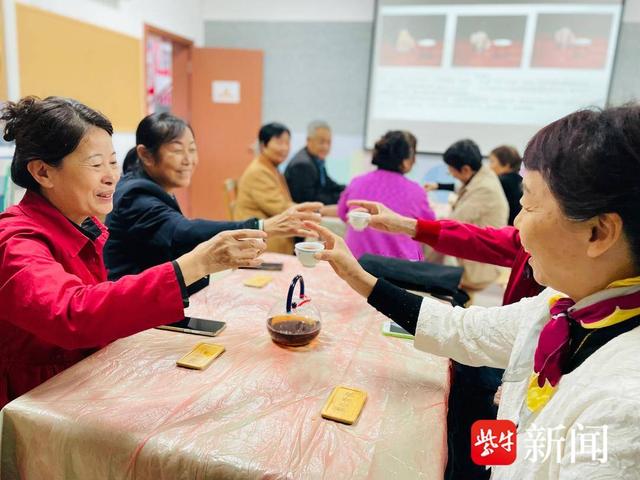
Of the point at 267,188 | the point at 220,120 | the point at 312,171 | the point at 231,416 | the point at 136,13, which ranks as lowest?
the point at 231,416

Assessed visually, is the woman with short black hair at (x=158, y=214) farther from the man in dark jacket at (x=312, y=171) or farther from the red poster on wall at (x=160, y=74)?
the red poster on wall at (x=160, y=74)

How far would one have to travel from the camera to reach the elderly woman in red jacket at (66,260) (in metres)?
0.99

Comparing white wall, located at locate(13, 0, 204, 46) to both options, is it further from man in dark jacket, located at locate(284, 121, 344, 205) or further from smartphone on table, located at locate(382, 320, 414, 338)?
smartphone on table, located at locate(382, 320, 414, 338)

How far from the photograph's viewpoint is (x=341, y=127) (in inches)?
208

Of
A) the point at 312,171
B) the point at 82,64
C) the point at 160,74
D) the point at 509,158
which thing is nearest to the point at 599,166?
the point at 312,171

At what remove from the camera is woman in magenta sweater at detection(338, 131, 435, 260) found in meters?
2.64

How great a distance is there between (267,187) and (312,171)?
597mm

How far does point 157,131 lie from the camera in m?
1.91

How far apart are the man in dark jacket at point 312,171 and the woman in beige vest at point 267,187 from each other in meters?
0.29

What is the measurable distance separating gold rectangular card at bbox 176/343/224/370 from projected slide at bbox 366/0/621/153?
4303mm

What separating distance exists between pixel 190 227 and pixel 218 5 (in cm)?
449

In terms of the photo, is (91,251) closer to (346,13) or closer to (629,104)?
(629,104)

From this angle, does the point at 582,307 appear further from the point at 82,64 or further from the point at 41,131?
the point at 82,64

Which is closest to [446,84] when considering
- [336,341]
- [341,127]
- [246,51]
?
[341,127]
